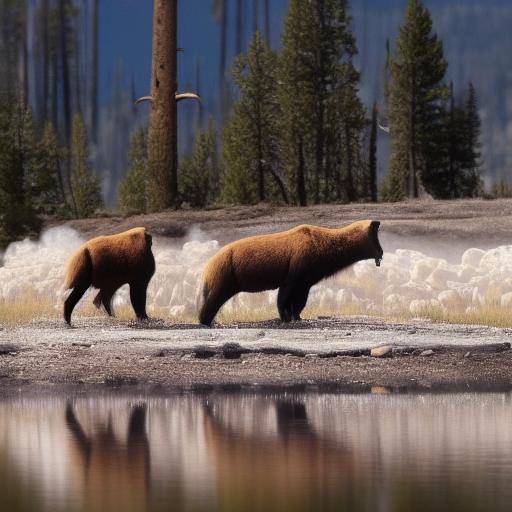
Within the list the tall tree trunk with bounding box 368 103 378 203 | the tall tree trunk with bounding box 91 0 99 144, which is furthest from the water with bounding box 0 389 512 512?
the tall tree trunk with bounding box 91 0 99 144

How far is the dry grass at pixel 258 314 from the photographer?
1961 centimetres

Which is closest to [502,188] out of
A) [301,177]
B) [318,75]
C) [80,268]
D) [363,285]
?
[301,177]

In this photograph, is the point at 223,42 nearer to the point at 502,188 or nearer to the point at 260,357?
the point at 502,188

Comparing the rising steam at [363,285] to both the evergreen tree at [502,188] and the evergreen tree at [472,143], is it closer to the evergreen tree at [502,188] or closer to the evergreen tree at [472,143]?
the evergreen tree at [502,188]

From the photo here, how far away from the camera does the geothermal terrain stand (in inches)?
578

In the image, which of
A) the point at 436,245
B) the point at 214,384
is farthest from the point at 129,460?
the point at 436,245

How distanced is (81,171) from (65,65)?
20.7ft

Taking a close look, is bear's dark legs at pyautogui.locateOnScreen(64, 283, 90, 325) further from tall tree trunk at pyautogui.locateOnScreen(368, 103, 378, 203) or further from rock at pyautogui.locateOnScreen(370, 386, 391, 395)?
tall tree trunk at pyautogui.locateOnScreen(368, 103, 378, 203)

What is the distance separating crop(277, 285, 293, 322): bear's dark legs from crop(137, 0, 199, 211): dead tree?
9.07 m

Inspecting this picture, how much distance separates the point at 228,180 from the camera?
2213 inches

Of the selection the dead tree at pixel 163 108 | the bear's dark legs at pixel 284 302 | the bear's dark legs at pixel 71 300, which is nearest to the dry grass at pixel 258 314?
the bear's dark legs at pixel 71 300

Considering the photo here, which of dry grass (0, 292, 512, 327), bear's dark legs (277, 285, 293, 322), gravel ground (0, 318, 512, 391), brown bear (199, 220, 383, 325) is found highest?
brown bear (199, 220, 383, 325)

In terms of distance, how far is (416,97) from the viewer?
161 feet

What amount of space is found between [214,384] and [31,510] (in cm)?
633
